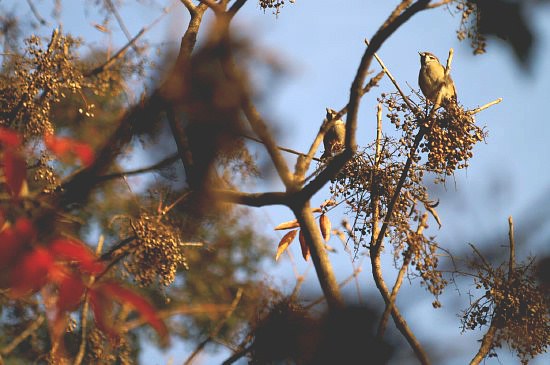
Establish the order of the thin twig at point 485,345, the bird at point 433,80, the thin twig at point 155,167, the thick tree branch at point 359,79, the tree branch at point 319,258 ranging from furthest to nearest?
the thin twig at point 155,167, the bird at point 433,80, the thin twig at point 485,345, the tree branch at point 319,258, the thick tree branch at point 359,79

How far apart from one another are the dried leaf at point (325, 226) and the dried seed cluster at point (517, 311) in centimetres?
50

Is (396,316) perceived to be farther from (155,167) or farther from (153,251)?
(155,167)

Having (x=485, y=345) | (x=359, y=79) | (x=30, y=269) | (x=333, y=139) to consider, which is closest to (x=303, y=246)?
(x=333, y=139)

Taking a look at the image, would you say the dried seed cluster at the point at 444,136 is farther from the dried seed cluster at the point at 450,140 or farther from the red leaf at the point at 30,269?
the red leaf at the point at 30,269

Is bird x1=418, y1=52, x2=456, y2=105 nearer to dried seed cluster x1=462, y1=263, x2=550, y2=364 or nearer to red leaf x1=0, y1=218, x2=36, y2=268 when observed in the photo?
dried seed cluster x1=462, y1=263, x2=550, y2=364

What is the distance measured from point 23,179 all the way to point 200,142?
1086 millimetres

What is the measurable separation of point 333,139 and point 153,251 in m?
0.80

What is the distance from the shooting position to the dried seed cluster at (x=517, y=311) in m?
1.90

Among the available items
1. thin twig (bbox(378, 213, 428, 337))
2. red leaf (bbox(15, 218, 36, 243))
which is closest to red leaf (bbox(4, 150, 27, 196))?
red leaf (bbox(15, 218, 36, 243))

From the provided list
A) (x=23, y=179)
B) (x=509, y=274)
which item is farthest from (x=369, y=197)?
(x=23, y=179)

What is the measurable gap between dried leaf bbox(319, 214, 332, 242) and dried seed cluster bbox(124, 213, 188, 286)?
558mm

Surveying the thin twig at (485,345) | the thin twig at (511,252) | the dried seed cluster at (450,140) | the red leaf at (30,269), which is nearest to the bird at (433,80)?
the dried seed cluster at (450,140)

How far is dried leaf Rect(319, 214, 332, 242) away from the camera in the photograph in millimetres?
2133

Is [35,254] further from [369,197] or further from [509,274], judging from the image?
[509,274]
